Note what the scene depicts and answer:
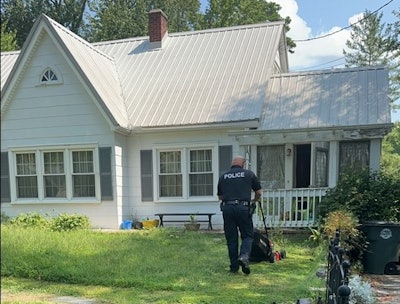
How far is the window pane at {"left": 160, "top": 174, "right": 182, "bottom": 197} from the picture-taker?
9.89 metres

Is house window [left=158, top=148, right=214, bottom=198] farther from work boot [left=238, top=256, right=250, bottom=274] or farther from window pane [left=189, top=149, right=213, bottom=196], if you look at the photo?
work boot [left=238, top=256, right=250, bottom=274]

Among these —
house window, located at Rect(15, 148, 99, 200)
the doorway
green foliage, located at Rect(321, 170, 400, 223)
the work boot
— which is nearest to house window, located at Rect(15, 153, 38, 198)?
house window, located at Rect(15, 148, 99, 200)

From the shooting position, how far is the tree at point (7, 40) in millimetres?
1324

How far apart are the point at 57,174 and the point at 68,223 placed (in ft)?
6.42

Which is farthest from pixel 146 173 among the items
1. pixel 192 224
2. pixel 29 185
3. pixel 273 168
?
pixel 273 168

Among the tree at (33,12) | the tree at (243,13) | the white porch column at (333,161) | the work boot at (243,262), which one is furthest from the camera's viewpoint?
the tree at (243,13)

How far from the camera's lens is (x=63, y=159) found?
973 cm

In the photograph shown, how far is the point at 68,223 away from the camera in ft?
27.3

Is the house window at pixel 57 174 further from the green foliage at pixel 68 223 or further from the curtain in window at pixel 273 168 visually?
the curtain in window at pixel 273 168

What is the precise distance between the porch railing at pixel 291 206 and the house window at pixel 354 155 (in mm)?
1175

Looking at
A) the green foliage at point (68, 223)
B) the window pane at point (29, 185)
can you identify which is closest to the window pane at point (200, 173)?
the green foliage at point (68, 223)

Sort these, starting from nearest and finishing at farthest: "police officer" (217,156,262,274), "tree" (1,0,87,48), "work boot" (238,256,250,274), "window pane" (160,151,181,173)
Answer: "tree" (1,0,87,48), "work boot" (238,256,250,274), "police officer" (217,156,262,274), "window pane" (160,151,181,173)

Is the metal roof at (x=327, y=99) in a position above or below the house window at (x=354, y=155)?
above

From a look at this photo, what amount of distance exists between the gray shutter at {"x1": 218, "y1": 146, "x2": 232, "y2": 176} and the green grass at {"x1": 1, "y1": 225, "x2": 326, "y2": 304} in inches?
108
